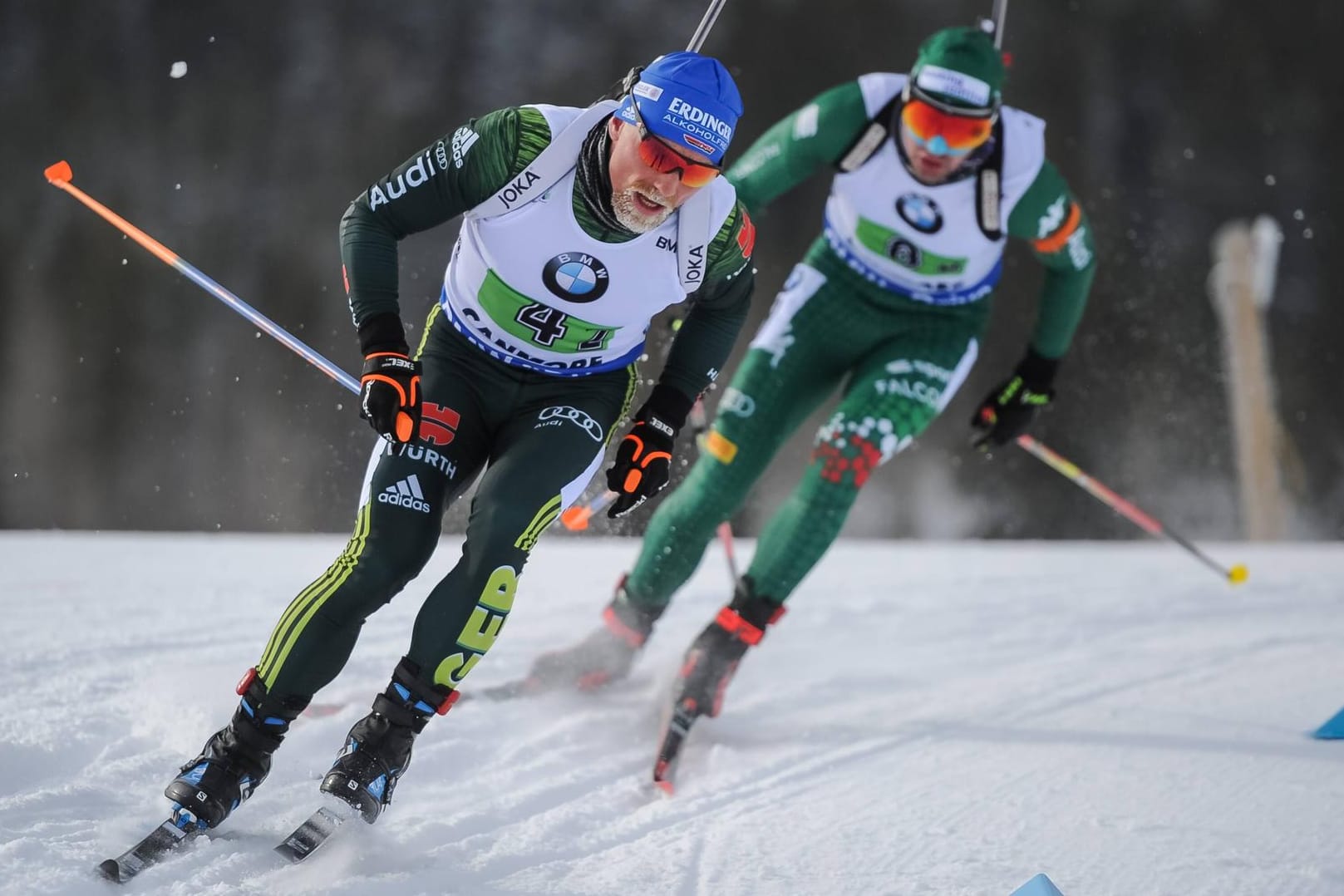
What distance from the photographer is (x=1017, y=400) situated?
11.4 feet

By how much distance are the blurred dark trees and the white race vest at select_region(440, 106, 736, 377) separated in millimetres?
2631

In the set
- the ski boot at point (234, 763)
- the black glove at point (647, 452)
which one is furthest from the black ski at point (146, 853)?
the black glove at point (647, 452)

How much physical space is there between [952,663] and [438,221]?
2368 mm

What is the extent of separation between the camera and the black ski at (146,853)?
5.86ft

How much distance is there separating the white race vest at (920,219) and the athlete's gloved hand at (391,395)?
5.08 feet

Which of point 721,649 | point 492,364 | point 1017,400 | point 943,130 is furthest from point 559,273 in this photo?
point 1017,400

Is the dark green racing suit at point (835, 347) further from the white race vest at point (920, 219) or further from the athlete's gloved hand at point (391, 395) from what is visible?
the athlete's gloved hand at point (391, 395)

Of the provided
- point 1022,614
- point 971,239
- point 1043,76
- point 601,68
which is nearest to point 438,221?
point 971,239

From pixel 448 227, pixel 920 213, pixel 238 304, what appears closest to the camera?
pixel 238 304

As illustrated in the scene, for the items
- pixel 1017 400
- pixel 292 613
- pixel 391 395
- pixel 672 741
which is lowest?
pixel 672 741

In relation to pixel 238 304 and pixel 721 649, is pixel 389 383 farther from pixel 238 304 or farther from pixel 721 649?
pixel 721 649

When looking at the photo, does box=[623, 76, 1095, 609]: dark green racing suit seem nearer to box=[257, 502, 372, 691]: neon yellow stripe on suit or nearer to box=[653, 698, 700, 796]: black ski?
box=[653, 698, 700, 796]: black ski

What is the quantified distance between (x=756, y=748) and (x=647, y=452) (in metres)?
0.96

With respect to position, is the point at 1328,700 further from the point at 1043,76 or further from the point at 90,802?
the point at 1043,76
